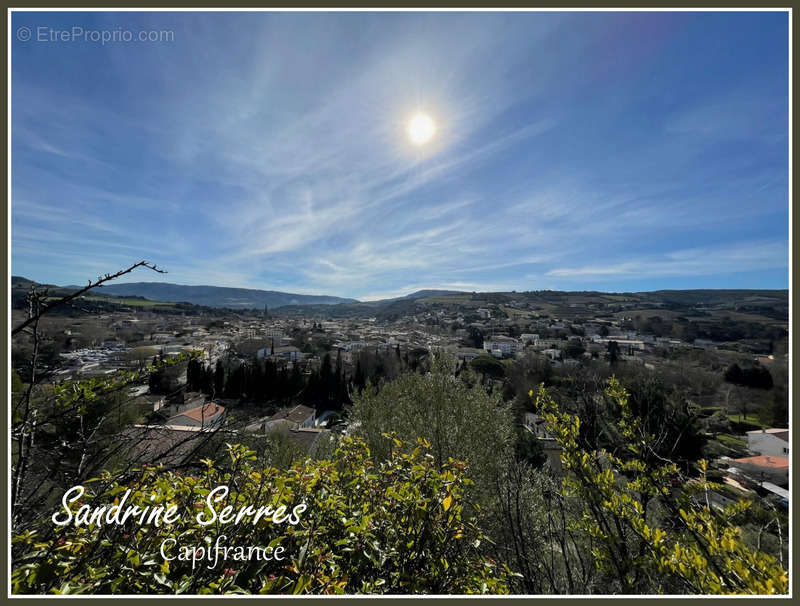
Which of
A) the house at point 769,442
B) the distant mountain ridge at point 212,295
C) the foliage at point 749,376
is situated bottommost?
the house at point 769,442

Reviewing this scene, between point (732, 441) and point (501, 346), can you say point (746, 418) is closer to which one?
point (732, 441)

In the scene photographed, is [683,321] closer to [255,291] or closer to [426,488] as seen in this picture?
[426,488]

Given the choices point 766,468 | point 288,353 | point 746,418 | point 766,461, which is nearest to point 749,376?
point 746,418

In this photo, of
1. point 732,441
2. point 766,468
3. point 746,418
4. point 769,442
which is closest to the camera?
point 766,468

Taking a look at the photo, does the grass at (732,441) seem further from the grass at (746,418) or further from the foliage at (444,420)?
the foliage at (444,420)

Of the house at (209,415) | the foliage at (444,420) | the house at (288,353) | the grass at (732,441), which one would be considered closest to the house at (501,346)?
the grass at (732,441)

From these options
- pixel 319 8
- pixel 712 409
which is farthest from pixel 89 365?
pixel 712 409
